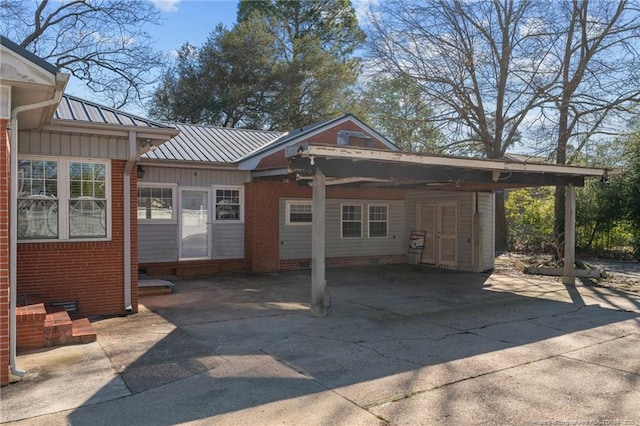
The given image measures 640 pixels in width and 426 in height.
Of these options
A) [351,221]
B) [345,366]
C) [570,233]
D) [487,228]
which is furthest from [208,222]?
[570,233]

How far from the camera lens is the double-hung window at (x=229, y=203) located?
42.7 feet

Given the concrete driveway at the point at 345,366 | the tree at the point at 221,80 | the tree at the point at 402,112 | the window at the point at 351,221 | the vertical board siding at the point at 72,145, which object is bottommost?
the concrete driveway at the point at 345,366

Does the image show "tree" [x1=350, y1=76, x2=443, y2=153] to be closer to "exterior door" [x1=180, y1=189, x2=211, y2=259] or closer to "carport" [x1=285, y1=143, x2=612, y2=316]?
"carport" [x1=285, y1=143, x2=612, y2=316]

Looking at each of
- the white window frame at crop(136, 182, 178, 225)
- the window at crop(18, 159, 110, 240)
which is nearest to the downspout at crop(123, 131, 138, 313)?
the window at crop(18, 159, 110, 240)

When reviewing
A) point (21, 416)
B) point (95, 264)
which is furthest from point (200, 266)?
point (21, 416)

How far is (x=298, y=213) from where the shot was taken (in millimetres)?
14227

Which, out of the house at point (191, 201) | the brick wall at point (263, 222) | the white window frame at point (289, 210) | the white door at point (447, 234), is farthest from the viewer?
the white door at point (447, 234)

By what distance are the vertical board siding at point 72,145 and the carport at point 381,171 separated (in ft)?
9.63

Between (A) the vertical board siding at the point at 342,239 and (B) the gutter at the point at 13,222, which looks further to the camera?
(A) the vertical board siding at the point at 342,239

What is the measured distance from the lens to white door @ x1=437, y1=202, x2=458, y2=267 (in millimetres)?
14828

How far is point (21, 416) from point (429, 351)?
4.51 m

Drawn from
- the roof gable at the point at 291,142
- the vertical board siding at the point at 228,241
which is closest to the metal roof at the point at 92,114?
the roof gable at the point at 291,142

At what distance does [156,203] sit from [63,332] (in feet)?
20.9

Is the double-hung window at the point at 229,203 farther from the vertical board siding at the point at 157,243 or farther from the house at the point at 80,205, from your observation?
the house at the point at 80,205
